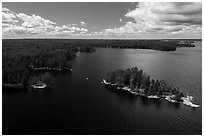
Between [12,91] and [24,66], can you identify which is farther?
[24,66]

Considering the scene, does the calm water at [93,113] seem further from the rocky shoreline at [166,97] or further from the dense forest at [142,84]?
the dense forest at [142,84]

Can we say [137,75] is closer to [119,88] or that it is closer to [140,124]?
[119,88]

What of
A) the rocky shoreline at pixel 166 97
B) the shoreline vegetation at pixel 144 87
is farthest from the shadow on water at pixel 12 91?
the rocky shoreline at pixel 166 97

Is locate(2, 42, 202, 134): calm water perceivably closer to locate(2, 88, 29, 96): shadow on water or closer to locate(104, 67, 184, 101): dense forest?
locate(2, 88, 29, 96): shadow on water

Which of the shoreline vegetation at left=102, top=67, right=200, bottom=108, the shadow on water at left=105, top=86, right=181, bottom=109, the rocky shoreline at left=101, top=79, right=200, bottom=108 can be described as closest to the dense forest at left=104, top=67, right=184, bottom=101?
the shoreline vegetation at left=102, top=67, right=200, bottom=108

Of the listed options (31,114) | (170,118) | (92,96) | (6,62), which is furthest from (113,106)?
(6,62)

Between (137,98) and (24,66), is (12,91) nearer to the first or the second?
(24,66)

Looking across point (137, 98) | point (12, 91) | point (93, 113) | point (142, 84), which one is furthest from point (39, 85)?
point (142, 84)
